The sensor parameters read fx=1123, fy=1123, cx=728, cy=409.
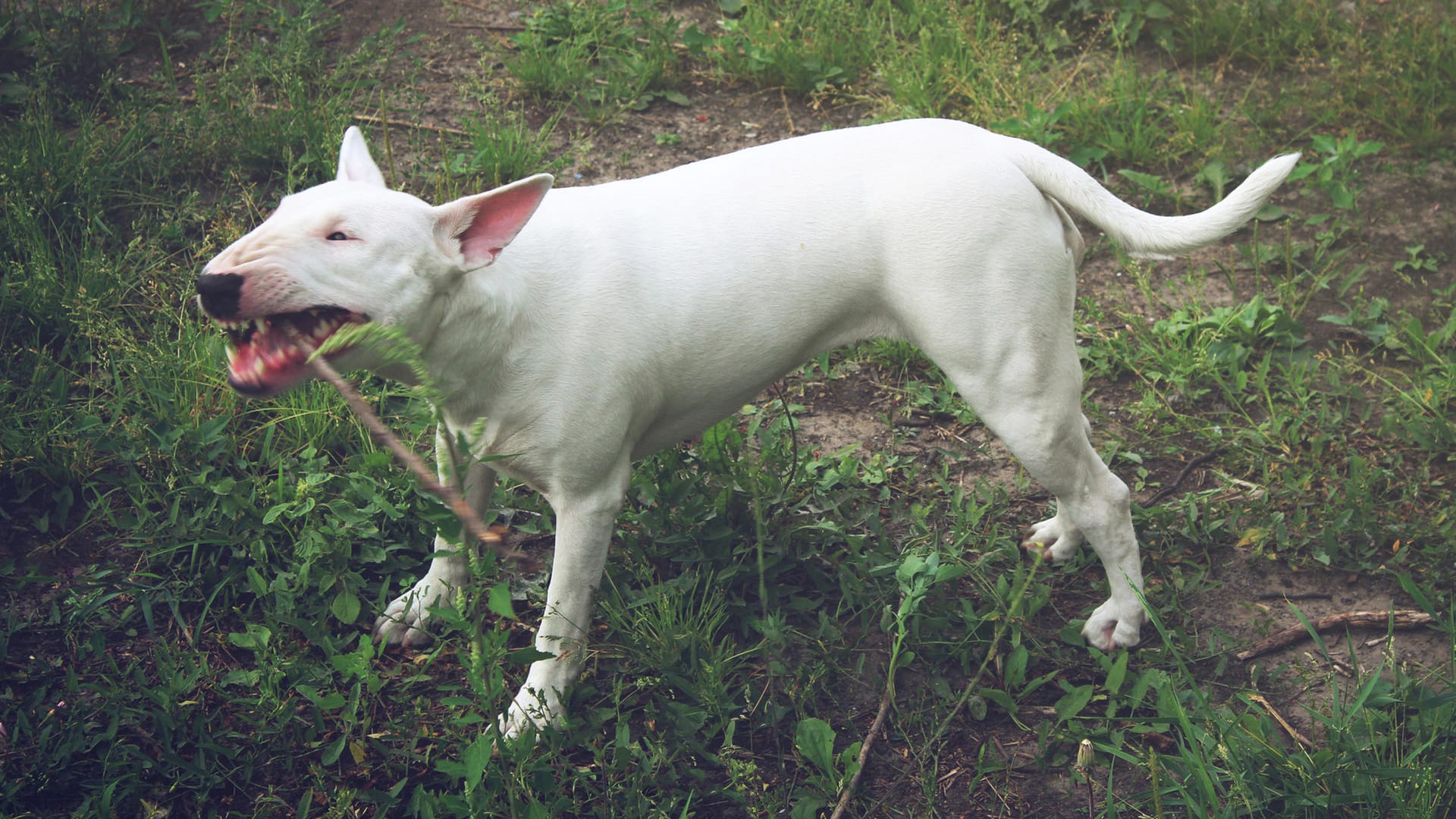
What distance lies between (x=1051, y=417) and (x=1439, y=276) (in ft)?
8.62

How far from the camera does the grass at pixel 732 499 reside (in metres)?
2.80

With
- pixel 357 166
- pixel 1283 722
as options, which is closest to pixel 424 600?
pixel 357 166

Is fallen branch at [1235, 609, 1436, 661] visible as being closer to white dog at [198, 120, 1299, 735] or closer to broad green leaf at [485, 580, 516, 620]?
white dog at [198, 120, 1299, 735]

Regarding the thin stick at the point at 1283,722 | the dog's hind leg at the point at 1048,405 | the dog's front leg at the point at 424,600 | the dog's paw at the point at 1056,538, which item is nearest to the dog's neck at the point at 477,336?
the dog's front leg at the point at 424,600

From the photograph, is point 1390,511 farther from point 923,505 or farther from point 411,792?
point 411,792

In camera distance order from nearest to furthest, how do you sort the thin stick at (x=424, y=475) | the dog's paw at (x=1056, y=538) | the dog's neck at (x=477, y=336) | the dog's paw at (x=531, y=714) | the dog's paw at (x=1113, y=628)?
the thin stick at (x=424, y=475) → the dog's neck at (x=477, y=336) → the dog's paw at (x=531, y=714) → the dog's paw at (x=1113, y=628) → the dog's paw at (x=1056, y=538)

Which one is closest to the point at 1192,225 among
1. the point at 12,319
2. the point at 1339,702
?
the point at 1339,702

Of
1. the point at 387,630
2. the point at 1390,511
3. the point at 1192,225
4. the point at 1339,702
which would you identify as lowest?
the point at 1390,511

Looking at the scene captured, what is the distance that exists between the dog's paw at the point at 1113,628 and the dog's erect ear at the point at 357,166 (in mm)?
2285

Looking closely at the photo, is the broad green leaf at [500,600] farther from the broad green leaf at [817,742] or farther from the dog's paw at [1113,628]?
the dog's paw at [1113,628]

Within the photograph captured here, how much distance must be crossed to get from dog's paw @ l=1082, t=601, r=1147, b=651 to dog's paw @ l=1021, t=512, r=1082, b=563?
27 centimetres

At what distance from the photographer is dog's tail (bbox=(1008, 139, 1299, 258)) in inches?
112

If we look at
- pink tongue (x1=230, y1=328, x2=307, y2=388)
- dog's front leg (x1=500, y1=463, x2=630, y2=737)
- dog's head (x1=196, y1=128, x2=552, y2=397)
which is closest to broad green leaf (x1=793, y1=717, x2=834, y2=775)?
dog's front leg (x1=500, y1=463, x2=630, y2=737)

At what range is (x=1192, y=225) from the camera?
2.86 meters
